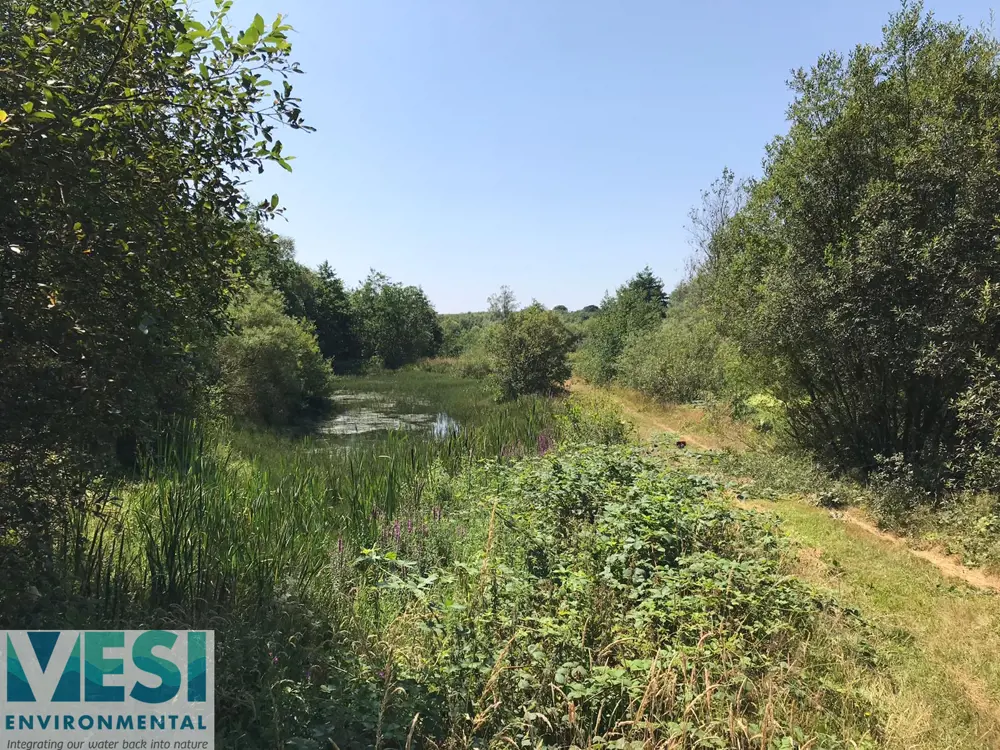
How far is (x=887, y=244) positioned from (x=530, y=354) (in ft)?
45.9

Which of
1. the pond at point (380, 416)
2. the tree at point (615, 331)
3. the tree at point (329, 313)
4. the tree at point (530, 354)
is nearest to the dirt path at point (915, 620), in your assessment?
the pond at point (380, 416)

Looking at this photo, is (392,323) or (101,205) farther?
(392,323)

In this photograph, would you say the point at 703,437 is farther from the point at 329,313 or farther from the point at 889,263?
the point at 329,313

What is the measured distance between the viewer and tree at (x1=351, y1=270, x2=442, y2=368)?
44.3 m

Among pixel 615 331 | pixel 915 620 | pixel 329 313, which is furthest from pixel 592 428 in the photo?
pixel 329 313

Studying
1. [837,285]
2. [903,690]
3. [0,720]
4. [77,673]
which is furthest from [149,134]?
[837,285]

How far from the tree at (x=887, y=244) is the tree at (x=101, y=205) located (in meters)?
7.22

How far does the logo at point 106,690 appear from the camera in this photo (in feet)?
7.33

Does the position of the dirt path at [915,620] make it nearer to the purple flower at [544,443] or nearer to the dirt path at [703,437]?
the dirt path at [703,437]

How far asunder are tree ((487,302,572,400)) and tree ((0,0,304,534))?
17.3 meters

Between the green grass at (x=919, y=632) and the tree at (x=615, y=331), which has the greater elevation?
the tree at (x=615, y=331)

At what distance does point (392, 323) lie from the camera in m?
45.2

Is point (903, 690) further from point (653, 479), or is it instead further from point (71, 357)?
point (71, 357)

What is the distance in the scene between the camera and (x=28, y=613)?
93.0 inches
